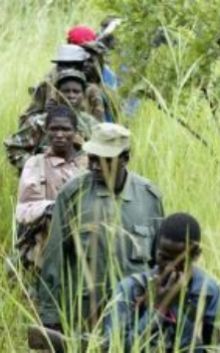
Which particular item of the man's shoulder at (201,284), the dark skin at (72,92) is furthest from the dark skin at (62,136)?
the man's shoulder at (201,284)

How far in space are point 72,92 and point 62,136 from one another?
0.91m

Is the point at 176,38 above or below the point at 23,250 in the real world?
above

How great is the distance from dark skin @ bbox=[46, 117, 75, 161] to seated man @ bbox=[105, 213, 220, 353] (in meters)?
1.92

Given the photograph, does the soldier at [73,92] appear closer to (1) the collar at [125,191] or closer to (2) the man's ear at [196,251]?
(1) the collar at [125,191]

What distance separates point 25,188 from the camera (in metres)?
7.31

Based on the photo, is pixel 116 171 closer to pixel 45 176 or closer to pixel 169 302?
pixel 45 176

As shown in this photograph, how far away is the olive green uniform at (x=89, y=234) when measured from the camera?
6.32 metres

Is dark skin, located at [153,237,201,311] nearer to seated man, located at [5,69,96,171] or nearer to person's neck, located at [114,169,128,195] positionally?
person's neck, located at [114,169,128,195]

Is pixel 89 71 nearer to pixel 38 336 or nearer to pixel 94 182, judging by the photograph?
pixel 94 182

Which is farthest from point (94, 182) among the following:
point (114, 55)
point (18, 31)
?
point (18, 31)

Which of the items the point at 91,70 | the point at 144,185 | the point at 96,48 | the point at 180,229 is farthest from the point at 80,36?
the point at 180,229

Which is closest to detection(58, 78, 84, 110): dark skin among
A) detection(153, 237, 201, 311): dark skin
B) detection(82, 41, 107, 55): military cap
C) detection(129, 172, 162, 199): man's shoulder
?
detection(82, 41, 107, 55): military cap

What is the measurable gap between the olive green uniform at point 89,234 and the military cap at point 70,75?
69.7 inches

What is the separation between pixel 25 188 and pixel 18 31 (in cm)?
512
